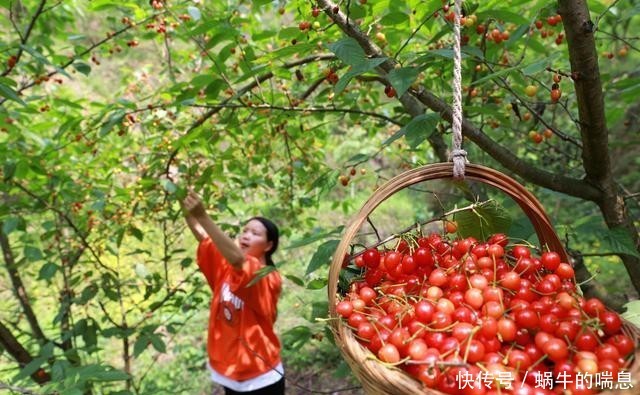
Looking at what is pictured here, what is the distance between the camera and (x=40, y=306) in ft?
17.2

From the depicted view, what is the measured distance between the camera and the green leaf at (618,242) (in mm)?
1262

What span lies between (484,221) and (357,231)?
43 cm

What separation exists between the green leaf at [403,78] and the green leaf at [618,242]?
73 cm

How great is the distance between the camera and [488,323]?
84cm

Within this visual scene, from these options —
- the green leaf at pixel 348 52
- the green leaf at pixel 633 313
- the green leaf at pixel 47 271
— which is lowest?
the green leaf at pixel 633 313

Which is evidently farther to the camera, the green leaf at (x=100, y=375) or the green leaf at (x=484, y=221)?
the green leaf at (x=100, y=375)

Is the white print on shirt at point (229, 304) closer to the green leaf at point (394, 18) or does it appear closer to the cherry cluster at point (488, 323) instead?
the cherry cluster at point (488, 323)

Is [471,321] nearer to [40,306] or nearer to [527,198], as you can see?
[527,198]

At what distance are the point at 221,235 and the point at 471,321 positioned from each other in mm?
1409

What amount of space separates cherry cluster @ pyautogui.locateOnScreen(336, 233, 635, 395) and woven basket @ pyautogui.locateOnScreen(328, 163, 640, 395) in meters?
0.03

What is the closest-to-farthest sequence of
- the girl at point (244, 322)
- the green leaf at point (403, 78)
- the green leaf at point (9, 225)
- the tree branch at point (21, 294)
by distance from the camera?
the green leaf at point (403, 78)
the green leaf at point (9, 225)
the girl at point (244, 322)
the tree branch at point (21, 294)

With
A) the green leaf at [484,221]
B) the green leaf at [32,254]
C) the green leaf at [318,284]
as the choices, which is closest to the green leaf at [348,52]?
the green leaf at [484,221]

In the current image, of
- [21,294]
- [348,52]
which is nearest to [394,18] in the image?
[348,52]

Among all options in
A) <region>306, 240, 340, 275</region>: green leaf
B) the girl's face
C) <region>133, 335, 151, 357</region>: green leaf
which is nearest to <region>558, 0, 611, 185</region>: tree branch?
<region>306, 240, 340, 275</region>: green leaf
